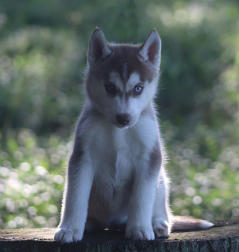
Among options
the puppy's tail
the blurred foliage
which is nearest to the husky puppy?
the puppy's tail

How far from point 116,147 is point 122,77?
626 mm

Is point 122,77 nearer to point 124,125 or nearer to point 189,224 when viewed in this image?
point 124,125

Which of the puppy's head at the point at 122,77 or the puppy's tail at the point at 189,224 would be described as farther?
the puppy's tail at the point at 189,224

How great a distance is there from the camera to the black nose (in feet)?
15.0

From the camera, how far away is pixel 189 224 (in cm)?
545

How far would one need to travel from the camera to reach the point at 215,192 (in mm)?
9391

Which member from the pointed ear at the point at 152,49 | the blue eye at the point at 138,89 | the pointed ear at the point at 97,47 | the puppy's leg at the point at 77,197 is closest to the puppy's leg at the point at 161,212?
the puppy's leg at the point at 77,197

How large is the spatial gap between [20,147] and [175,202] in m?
4.05

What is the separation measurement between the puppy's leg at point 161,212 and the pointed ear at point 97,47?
4.20 ft

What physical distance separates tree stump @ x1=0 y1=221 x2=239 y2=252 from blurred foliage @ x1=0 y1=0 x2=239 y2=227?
3.08 metres

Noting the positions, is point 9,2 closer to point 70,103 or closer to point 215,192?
point 70,103

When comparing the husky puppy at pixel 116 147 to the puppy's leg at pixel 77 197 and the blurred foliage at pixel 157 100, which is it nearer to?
the puppy's leg at pixel 77 197

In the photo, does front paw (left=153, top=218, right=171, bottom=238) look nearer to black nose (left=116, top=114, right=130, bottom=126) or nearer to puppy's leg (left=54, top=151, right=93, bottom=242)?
puppy's leg (left=54, top=151, right=93, bottom=242)

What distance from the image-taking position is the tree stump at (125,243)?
461cm
